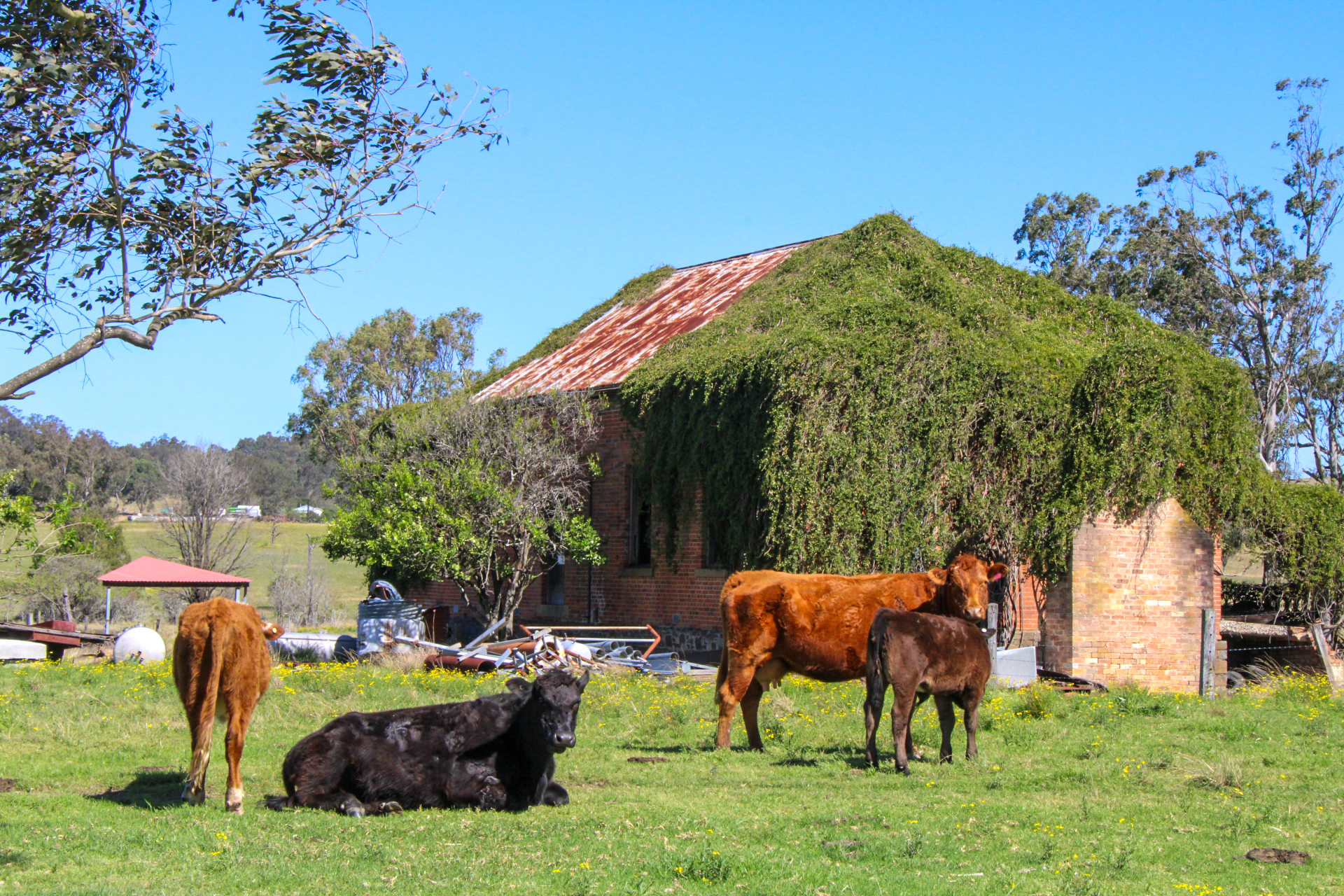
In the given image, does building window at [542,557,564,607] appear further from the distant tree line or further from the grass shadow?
the distant tree line

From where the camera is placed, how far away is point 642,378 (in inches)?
851

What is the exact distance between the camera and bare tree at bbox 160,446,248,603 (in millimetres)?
41469

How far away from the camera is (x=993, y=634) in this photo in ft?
53.4

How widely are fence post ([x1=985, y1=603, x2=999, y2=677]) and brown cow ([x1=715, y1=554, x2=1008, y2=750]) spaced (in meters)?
4.71

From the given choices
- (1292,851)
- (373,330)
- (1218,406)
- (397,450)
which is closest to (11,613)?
(373,330)

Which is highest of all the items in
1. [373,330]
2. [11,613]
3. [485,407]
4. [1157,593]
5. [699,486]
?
[373,330]

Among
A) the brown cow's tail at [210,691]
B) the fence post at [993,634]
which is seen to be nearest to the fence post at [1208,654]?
the fence post at [993,634]

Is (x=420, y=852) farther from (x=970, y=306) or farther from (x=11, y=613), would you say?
(x=11, y=613)

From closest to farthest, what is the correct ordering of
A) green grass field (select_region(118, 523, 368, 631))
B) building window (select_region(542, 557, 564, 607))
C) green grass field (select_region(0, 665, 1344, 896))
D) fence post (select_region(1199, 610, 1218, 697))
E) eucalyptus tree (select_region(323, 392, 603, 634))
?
green grass field (select_region(0, 665, 1344, 896)) → fence post (select_region(1199, 610, 1218, 697)) → eucalyptus tree (select_region(323, 392, 603, 634)) → building window (select_region(542, 557, 564, 607)) → green grass field (select_region(118, 523, 368, 631))

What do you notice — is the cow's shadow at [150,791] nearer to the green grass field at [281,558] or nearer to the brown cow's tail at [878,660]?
the brown cow's tail at [878,660]

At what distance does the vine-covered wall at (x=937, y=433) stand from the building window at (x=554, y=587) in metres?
5.42

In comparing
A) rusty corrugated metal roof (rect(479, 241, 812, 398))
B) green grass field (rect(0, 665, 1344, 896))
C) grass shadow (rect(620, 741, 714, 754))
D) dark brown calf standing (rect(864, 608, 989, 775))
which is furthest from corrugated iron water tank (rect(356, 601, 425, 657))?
dark brown calf standing (rect(864, 608, 989, 775))

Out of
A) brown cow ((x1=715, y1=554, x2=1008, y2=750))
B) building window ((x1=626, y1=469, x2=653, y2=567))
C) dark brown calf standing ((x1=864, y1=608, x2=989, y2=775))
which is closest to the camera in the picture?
dark brown calf standing ((x1=864, y1=608, x2=989, y2=775))

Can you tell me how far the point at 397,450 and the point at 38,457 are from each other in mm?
44138
